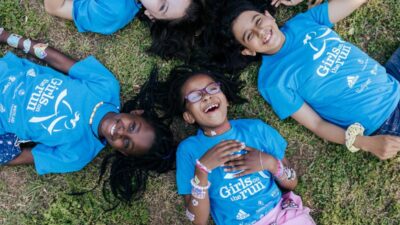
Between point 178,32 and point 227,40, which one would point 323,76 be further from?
point 178,32

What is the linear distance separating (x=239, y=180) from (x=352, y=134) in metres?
1.08

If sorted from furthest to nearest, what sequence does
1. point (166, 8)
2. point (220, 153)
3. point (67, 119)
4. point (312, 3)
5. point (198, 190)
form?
1. point (312, 3)
2. point (67, 119)
3. point (166, 8)
4. point (198, 190)
5. point (220, 153)

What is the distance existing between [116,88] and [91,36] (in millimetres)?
609

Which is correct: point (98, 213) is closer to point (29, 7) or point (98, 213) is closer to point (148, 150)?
point (148, 150)

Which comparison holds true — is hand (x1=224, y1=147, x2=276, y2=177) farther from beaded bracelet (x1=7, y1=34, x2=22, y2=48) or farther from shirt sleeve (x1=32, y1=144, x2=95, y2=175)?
beaded bracelet (x1=7, y1=34, x2=22, y2=48)

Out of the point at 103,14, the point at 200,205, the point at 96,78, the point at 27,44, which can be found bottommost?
the point at 200,205

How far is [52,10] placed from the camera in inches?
171

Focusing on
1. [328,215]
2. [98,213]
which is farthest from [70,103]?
[328,215]

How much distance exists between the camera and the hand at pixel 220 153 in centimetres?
379

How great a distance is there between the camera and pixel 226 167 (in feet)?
13.3

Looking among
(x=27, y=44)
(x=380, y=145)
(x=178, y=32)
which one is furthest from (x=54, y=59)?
(x=380, y=145)

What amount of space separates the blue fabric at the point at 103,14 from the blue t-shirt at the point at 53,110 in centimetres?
39

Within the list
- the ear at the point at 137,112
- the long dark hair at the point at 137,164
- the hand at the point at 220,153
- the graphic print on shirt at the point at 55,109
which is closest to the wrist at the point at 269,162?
the hand at the point at 220,153

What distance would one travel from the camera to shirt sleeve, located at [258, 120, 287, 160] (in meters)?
4.16
